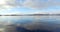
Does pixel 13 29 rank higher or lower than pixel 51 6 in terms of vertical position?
lower

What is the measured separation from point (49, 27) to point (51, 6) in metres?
0.24

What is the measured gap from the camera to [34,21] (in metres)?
0.88

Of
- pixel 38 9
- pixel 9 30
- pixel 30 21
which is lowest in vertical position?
pixel 9 30

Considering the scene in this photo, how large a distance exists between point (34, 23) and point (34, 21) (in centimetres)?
2

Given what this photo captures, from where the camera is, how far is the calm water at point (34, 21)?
2.79ft

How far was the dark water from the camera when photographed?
857 millimetres

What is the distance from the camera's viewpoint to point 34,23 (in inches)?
35.0

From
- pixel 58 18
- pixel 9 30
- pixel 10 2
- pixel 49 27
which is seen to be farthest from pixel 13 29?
pixel 58 18

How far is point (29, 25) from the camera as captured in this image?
888 millimetres

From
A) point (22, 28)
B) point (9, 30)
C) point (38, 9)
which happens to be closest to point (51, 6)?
point (38, 9)

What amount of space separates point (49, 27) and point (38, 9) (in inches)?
9.7

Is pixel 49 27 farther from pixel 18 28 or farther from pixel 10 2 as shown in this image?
pixel 10 2

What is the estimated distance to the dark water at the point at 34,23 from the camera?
86 cm

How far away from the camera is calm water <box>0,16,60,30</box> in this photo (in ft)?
2.79
